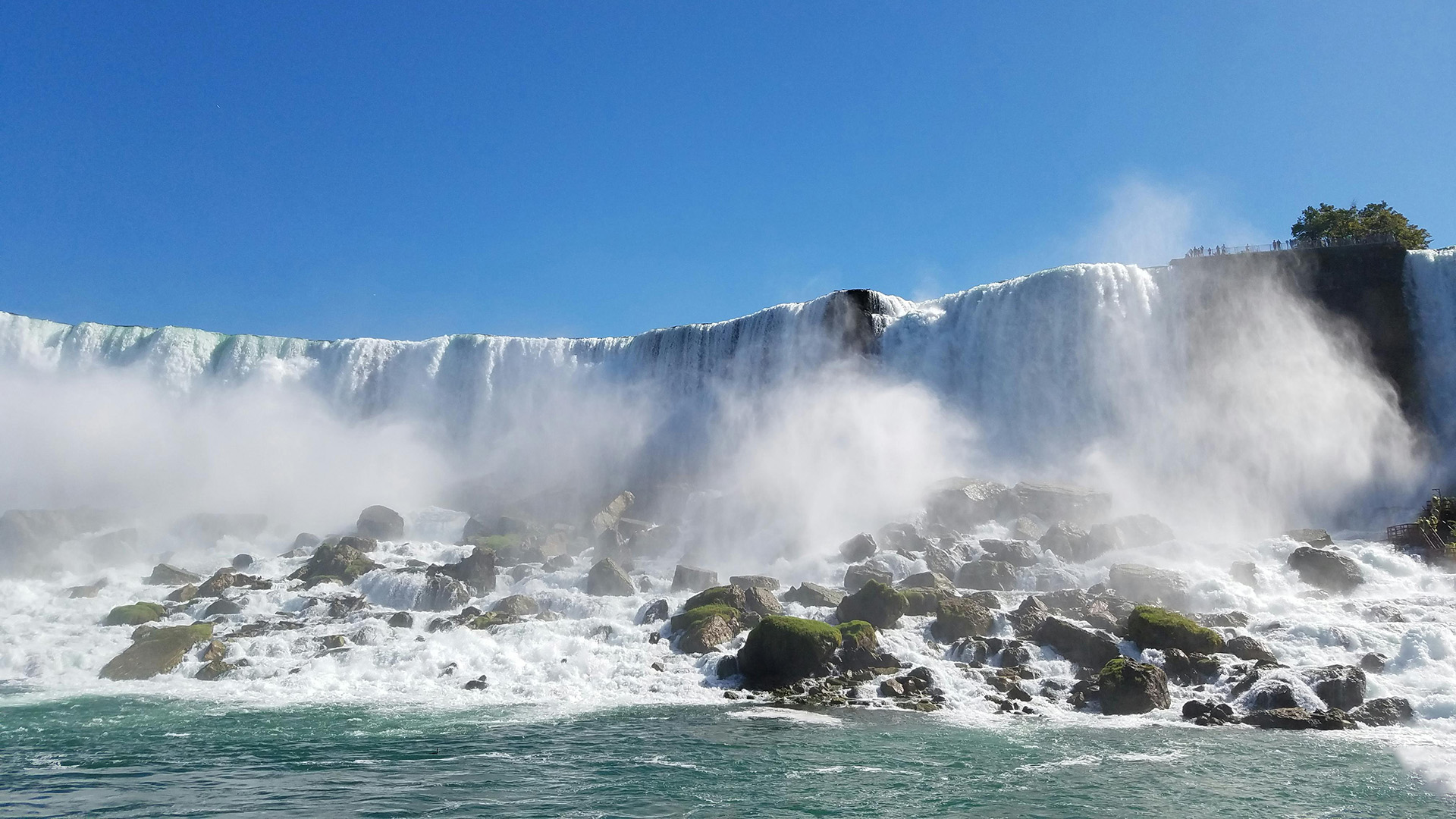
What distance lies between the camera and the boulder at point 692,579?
27.3 metres

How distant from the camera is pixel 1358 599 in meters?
22.3

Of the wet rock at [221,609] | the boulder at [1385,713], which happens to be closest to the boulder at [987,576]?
the boulder at [1385,713]

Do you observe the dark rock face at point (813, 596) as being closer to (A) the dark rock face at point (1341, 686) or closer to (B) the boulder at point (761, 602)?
(B) the boulder at point (761, 602)

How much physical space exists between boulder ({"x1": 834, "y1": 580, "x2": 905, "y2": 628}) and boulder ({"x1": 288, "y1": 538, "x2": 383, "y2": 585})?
54.3 ft

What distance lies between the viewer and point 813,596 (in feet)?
79.9

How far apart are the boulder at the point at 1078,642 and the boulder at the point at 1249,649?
232 centimetres

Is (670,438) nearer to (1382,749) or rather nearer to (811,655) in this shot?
(811,655)

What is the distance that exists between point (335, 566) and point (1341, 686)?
28.1 meters

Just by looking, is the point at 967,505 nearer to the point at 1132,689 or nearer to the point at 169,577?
the point at 1132,689

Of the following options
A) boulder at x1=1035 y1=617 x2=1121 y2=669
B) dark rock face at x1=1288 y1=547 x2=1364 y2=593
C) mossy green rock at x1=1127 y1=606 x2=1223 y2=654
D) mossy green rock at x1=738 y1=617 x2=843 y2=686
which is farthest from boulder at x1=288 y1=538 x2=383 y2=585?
dark rock face at x1=1288 y1=547 x2=1364 y2=593

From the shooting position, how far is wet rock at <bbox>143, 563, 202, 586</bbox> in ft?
98.4

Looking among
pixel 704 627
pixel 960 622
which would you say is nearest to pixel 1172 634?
pixel 960 622

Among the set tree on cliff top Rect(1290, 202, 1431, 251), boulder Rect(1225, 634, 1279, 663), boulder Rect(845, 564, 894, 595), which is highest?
tree on cliff top Rect(1290, 202, 1431, 251)

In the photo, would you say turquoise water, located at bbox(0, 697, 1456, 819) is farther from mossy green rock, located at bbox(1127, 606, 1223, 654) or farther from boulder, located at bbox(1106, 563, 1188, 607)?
boulder, located at bbox(1106, 563, 1188, 607)
